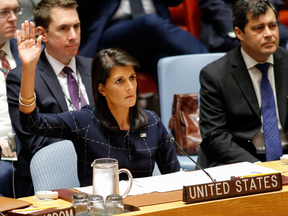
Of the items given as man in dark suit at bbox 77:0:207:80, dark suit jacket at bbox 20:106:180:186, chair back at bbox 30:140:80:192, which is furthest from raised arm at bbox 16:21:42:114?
man in dark suit at bbox 77:0:207:80

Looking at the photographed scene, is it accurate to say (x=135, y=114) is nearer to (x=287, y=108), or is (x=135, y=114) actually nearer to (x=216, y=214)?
(x=216, y=214)

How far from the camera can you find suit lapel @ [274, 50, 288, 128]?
2.69 metres

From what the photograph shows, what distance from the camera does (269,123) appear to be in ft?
8.61

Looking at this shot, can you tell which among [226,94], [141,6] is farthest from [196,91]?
[141,6]

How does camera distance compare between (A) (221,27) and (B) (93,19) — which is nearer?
(B) (93,19)

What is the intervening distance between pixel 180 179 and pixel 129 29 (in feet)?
6.81

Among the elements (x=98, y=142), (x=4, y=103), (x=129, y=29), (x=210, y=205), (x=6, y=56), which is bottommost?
(x=210, y=205)

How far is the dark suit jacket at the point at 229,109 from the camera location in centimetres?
262

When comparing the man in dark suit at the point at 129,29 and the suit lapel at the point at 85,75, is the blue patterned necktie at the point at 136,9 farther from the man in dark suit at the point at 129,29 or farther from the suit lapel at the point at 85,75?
the suit lapel at the point at 85,75

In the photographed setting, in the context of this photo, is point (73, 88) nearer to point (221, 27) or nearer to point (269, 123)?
point (269, 123)

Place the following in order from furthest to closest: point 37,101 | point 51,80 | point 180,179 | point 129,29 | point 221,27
Answer: 1. point 221,27
2. point 129,29
3. point 51,80
4. point 37,101
5. point 180,179

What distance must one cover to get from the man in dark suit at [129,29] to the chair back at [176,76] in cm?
50

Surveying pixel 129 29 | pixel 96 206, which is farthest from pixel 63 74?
pixel 96 206

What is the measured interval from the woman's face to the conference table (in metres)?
0.58
